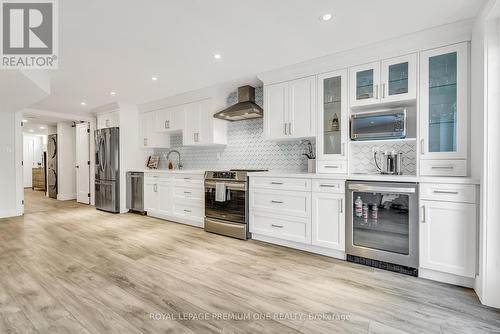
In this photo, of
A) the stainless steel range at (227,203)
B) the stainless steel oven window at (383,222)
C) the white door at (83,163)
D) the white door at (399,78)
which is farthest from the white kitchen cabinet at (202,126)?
the white door at (83,163)

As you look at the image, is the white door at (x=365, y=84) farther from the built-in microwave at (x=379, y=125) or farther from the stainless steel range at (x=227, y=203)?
the stainless steel range at (x=227, y=203)

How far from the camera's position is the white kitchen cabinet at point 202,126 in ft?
14.6

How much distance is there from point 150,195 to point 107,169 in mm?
1359

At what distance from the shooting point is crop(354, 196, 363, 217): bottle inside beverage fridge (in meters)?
2.70

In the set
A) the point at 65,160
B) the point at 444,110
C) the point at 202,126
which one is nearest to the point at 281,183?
the point at 444,110

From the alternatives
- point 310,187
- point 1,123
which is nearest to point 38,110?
point 1,123

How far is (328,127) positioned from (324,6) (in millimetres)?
1429

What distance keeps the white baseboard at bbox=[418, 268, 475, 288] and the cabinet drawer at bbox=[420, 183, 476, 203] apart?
0.71 metres

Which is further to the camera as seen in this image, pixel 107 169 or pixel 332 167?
pixel 107 169

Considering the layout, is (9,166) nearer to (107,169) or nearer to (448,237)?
(107,169)

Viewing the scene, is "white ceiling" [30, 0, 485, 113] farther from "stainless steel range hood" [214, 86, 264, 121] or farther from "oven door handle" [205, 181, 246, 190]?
"oven door handle" [205, 181, 246, 190]

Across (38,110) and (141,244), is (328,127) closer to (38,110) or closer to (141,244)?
(141,244)

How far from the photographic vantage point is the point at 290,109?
134 inches

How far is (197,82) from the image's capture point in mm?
4027
